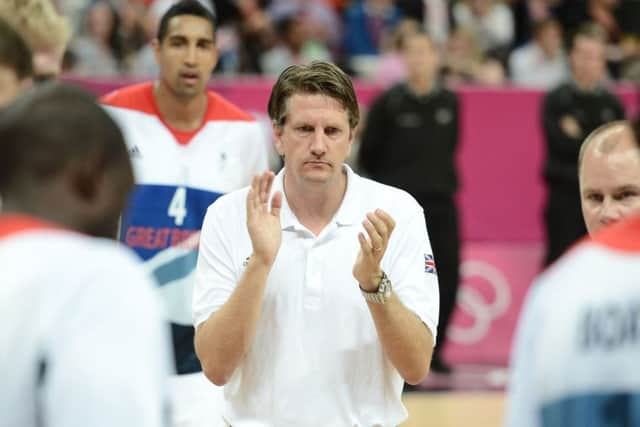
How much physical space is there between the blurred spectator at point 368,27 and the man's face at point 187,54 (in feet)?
30.3

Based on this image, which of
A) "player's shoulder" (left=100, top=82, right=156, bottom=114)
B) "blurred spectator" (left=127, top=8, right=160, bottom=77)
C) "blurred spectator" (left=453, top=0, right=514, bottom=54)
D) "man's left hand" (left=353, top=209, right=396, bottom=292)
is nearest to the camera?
"man's left hand" (left=353, top=209, right=396, bottom=292)

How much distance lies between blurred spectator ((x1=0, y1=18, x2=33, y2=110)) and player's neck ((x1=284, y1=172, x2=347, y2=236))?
1207 millimetres

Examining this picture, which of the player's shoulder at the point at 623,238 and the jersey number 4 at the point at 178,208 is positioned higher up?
the jersey number 4 at the point at 178,208

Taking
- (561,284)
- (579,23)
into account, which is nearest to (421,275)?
Result: (561,284)

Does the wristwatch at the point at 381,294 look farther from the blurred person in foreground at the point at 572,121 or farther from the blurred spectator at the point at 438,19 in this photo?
the blurred spectator at the point at 438,19

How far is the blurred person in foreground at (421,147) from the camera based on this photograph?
1238 centimetres

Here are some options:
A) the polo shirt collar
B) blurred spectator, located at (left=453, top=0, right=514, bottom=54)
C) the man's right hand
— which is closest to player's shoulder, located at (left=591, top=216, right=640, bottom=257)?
the man's right hand

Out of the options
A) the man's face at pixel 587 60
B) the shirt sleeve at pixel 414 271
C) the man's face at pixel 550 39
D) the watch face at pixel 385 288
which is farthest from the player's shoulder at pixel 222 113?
the man's face at pixel 550 39

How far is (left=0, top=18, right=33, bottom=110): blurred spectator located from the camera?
4.22 meters

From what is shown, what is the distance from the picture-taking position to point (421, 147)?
496 inches

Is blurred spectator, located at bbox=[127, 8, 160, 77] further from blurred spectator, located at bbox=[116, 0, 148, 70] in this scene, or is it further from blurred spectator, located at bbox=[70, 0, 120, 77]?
blurred spectator, located at bbox=[70, 0, 120, 77]

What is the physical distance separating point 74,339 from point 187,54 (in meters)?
4.59

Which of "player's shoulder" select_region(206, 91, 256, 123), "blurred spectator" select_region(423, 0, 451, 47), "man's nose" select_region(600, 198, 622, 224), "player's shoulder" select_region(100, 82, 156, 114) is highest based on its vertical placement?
"blurred spectator" select_region(423, 0, 451, 47)

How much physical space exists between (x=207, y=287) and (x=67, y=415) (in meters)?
2.33
